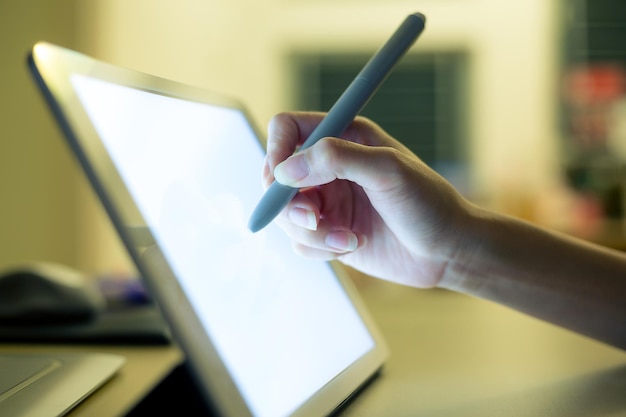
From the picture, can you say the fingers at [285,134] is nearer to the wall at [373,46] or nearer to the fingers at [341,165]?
the fingers at [341,165]

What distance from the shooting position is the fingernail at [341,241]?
457 millimetres

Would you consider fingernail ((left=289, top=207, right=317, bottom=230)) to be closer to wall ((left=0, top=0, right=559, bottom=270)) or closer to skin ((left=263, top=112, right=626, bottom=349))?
skin ((left=263, top=112, right=626, bottom=349))

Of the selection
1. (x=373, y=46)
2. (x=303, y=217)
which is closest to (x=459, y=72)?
(x=373, y=46)

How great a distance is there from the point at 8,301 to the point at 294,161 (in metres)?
0.37

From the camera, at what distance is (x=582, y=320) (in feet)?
1.62

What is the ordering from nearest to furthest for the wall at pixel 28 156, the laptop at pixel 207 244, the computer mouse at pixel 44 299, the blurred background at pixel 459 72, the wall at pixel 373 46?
the laptop at pixel 207 244 < the computer mouse at pixel 44 299 < the wall at pixel 28 156 < the blurred background at pixel 459 72 < the wall at pixel 373 46

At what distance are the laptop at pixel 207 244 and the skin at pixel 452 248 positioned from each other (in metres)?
0.03

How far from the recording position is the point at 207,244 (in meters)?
0.35

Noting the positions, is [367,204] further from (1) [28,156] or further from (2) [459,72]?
(2) [459,72]

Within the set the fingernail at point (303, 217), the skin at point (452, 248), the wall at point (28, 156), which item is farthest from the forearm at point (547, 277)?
the wall at point (28, 156)

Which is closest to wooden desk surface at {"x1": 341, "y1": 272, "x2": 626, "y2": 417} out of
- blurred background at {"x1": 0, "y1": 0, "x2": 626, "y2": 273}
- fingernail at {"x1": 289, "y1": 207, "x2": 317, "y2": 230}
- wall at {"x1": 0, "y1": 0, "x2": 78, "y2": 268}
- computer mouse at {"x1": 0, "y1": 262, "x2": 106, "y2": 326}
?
fingernail at {"x1": 289, "y1": 207, "x2": 317, "y2": 230}

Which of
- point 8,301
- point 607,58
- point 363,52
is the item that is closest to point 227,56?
point 363,52

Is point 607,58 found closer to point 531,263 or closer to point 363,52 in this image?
point 363,52

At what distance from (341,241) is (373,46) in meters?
3.09
